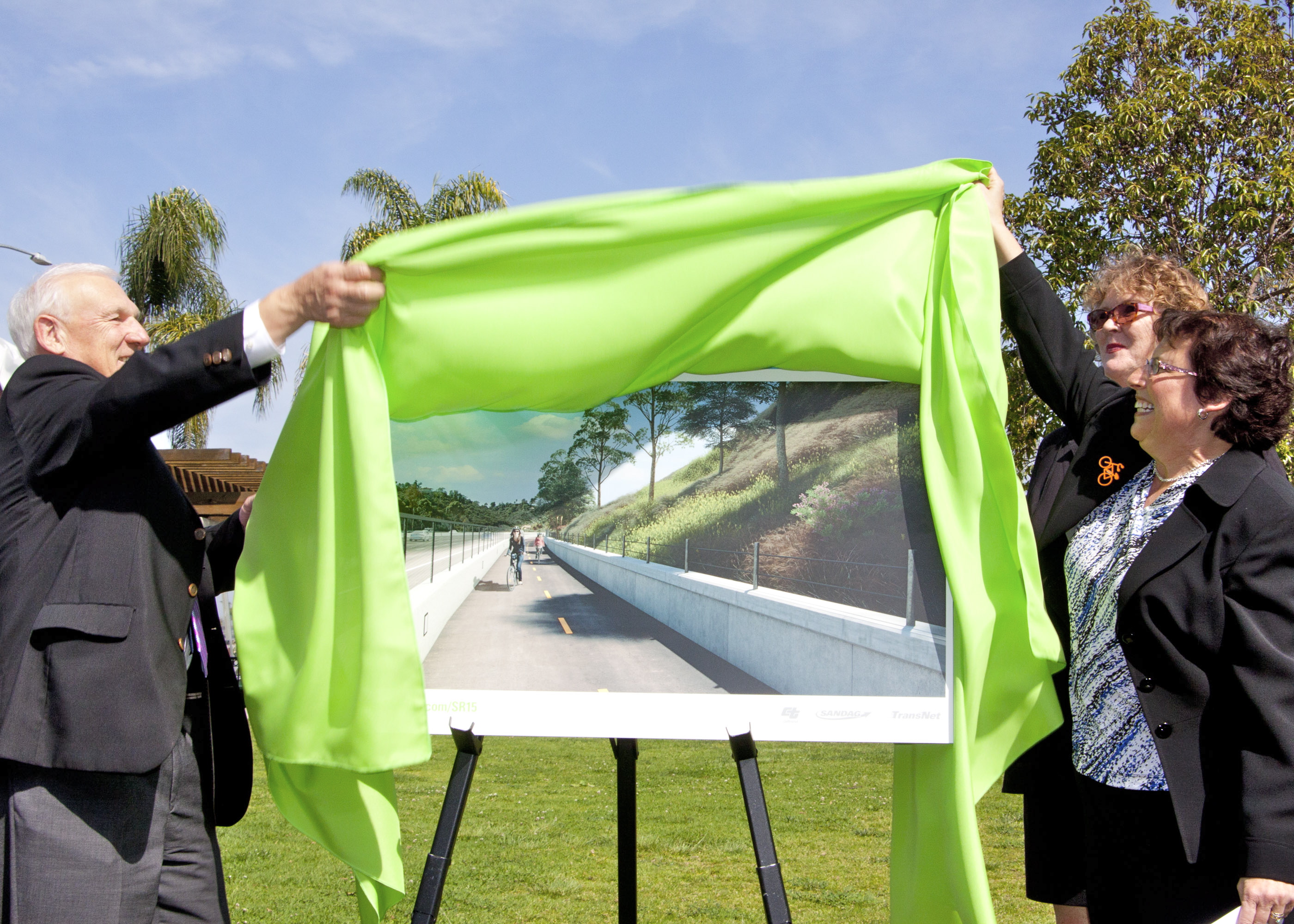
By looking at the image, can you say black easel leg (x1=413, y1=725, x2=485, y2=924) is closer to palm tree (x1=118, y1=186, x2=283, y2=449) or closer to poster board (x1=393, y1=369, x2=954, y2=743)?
poster board (x1=393, y1=369, x2=954, y2=743)

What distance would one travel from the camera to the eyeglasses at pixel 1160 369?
74.8 inches

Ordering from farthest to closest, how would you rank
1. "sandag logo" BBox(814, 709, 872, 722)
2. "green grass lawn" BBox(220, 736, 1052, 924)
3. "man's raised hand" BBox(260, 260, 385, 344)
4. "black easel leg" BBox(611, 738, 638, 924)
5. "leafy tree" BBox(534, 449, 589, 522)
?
1. "green grass lawn" BBox(220, 736, 1052, 924)
2. "black easel leg" BBox(611, 738, 638, 924)
3. "leafy tree" BBox(534, 449, 589, 522)
4. "sandag logo" BBox(814, 709, 872, 722)
5. "man's raised hand" BBox(260, 260, 385, 344)

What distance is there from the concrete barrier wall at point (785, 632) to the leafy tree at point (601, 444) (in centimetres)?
20

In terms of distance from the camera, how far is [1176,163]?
27.0 ft

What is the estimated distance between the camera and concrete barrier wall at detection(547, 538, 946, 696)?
2039mm

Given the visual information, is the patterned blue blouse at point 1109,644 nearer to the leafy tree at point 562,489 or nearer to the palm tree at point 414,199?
the leafy tree at point 562,489

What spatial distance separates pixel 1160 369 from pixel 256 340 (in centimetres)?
191

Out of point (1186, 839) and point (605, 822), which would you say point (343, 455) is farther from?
point (605, 822)

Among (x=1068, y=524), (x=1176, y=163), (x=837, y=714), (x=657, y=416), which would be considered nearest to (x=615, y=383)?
(x=657, y=416)

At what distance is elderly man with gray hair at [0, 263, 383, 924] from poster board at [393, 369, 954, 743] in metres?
0.48

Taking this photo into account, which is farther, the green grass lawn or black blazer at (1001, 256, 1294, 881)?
the green grass lawn

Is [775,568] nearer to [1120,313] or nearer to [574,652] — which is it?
[574,652]

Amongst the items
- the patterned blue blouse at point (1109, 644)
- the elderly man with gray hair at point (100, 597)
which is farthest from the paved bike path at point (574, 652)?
the patterned blue blouse at point (1109, 644)

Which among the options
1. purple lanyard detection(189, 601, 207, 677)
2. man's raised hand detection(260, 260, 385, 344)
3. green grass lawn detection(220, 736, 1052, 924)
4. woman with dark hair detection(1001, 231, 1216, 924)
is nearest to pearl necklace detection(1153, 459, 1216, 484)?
woman with dark hair detection(1001, 231, 1216, 924)
